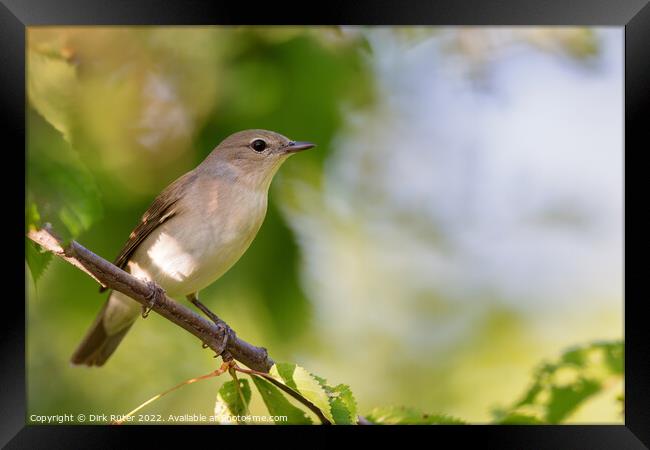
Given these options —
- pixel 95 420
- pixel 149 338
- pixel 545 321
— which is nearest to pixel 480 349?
pixel 545 321

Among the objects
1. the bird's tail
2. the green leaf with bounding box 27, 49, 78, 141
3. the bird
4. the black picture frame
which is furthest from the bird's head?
the bird's tail

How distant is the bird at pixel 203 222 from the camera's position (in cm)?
361

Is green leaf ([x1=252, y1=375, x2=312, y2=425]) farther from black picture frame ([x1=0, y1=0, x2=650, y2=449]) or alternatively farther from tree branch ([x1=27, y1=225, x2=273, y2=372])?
black picture frame ([x1=0, y1=0, x2=650, y2=449])

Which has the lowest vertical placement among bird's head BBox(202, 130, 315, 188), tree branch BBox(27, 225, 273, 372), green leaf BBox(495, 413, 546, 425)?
green leaf BBox(495, 413, 546, 425)

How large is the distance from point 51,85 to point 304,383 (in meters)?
2.16

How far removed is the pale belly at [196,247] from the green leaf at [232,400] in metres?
0.84

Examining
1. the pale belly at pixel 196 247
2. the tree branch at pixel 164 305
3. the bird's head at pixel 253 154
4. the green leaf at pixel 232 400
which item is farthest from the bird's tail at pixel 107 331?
the green leaf at pixel 232 400

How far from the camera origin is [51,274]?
13.1ft

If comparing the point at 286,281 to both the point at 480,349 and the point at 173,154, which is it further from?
the point at 480,349

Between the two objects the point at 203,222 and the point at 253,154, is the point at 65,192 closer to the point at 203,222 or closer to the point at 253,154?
the point at 203,222

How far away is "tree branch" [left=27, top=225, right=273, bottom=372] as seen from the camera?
2668mm

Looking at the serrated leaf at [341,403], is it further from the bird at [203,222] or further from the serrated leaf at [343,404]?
the bird at [203,222]

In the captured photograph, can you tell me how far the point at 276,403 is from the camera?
2.93m

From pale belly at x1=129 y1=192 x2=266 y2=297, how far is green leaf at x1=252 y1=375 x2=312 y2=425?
0.88 m
